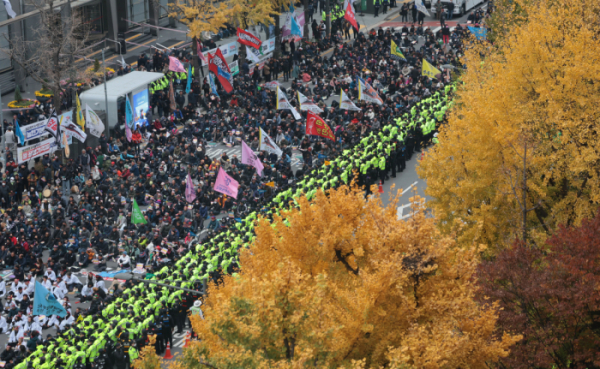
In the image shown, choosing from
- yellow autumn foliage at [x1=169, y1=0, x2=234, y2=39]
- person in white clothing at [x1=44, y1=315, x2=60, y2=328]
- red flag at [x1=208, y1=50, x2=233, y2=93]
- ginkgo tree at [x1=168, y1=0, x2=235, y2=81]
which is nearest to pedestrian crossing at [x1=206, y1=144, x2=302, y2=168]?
red flag at [x1=208, y1=50, x2=233, y2=93]

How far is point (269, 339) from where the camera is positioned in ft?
53.0

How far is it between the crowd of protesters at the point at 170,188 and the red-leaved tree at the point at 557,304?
7227 millimetres

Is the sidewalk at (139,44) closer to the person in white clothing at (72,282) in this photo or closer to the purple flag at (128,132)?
the purple flag at (128,132)

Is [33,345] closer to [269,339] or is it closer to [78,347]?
[78,347]

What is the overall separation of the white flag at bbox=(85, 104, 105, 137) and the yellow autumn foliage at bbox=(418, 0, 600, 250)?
17816 millimetres

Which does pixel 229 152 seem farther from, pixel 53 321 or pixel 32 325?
pixel 32 325

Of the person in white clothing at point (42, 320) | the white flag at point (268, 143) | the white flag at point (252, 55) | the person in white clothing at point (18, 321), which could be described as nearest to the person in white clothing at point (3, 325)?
the person in white clothing at point (18, 321)

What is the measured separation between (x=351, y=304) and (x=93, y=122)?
24472 mm

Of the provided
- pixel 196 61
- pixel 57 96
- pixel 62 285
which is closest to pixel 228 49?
pixel 196 61

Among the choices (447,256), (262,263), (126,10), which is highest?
(447,256)

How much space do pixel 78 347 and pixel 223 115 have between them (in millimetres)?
22624

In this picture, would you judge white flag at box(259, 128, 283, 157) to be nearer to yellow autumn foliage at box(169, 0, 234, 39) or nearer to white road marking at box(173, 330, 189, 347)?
white road marking at box(173, 330, 189, 347)

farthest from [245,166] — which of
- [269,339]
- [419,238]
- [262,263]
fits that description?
[269,339]

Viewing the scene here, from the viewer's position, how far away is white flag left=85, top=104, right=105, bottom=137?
130ft
